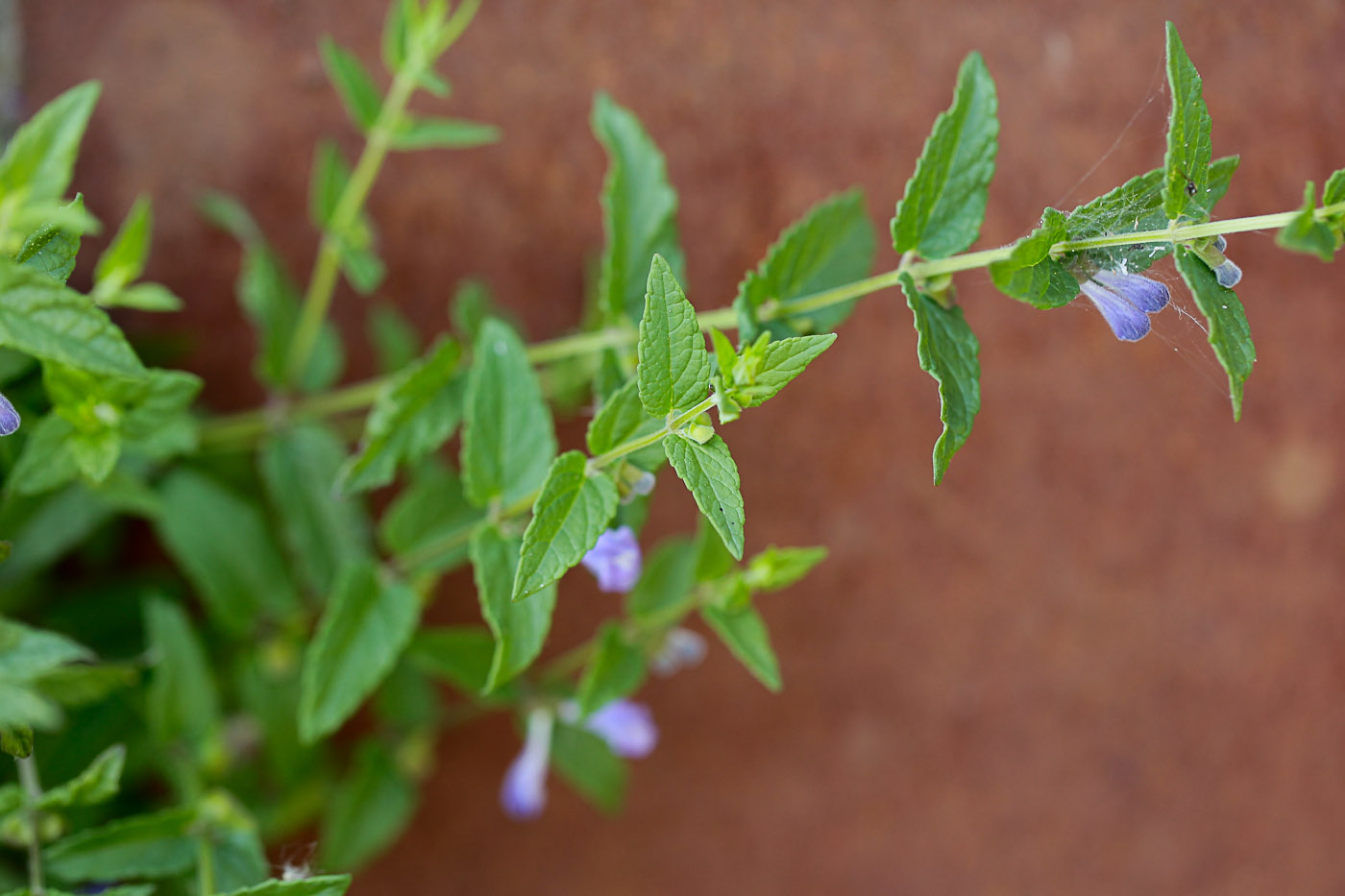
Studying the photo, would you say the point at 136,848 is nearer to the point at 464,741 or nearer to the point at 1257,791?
the point at 464,741

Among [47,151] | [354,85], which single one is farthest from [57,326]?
[354,85]

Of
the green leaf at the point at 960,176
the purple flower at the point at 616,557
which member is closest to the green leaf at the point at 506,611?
the purple flower at the point at 616,557

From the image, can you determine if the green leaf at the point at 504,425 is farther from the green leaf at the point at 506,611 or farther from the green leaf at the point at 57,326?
the green leaf at the point at 57,326

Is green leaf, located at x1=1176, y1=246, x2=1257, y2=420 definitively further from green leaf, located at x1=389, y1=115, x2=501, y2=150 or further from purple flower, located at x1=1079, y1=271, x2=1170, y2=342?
green leaf, located at x1=389, y1=115, x2=501, y2=150

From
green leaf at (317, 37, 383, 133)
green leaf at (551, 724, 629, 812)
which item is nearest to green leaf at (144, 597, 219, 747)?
green leaf at (551, 724, 629, 812)

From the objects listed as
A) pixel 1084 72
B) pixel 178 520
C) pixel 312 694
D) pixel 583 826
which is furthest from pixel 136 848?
pixel 1084 72

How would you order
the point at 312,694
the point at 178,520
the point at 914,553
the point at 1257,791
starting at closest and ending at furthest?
the point at 312,694 < the point at 178,520 < the point at 914,553 < the point at 1257,791
